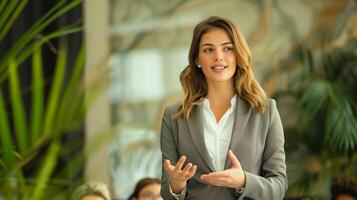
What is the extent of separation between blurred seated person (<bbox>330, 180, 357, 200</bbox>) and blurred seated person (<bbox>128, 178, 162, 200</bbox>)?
3.22 feet

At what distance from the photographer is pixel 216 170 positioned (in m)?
1.87

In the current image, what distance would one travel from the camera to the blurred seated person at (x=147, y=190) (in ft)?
12.3

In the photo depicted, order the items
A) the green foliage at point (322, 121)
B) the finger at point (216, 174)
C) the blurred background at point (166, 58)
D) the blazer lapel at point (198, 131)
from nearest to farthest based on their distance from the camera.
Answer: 1. the finger at point (216, 174)
2. the blazer lapel at point (198, 131)
3. the green foliage at point (322, 121)
4. the blurred background at point (166, 58)

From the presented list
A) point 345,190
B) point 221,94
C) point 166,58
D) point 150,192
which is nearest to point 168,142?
point 221,94

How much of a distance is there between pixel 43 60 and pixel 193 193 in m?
3.91

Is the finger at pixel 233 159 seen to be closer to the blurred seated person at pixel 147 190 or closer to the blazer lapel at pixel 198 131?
the blazer lapel at pixel 198 131

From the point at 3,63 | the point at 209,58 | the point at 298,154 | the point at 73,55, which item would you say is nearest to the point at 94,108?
the point at 73,55

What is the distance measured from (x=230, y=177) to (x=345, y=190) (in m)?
1.57

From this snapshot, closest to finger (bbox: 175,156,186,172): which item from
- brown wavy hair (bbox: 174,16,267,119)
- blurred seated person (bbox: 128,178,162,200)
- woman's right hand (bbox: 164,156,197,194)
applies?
woman's right hand (bbox: 164,156,197,194)

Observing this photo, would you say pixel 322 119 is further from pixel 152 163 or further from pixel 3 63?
pixel 3 63

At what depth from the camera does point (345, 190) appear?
3170mm

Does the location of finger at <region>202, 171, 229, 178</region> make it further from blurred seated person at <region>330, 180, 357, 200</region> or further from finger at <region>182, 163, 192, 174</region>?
blurred seated person at <region>330, 180, 357, 200</region>

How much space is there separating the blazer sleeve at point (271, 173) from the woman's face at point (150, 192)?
1876mm

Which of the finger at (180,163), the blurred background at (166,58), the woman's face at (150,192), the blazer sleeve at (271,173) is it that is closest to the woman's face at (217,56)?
the blazer sleeve at (271,173)
